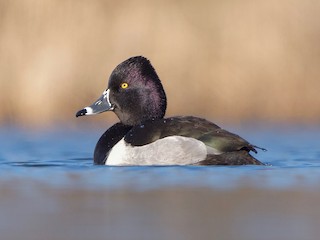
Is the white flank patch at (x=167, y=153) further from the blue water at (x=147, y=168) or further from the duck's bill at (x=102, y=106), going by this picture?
the duck's bill at (x=102, y=106)

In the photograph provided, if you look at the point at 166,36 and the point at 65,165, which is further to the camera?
the point at 166,36

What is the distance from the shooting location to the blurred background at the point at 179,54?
43.3 ft

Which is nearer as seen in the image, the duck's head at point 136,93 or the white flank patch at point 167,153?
the white flank patch at point 167,153

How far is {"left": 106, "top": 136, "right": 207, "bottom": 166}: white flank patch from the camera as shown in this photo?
8.60 metres

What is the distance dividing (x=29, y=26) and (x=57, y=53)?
46 centimetres

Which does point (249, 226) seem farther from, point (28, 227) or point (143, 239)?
point (28, 227)

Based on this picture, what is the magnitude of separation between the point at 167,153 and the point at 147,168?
0.20 meters

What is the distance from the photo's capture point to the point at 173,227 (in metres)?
5.87

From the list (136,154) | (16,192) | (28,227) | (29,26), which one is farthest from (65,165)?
(29,26)

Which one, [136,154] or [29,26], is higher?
[29,26]

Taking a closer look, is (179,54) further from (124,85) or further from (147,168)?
(147,168)

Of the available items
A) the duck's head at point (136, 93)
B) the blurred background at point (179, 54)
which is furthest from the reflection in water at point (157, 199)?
the blurred background at point (179, 54)

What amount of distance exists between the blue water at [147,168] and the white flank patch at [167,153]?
0.12m

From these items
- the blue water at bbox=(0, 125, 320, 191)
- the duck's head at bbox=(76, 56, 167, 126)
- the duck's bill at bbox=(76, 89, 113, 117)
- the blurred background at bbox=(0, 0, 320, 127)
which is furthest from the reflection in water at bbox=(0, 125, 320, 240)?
the blurred background at bbox=(0, 0, 320, 127)
